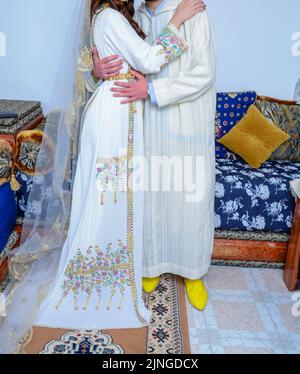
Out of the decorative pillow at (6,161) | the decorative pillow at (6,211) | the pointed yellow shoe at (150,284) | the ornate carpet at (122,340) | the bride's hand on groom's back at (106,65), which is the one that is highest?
the bride's hand on groom's back at (106,65)

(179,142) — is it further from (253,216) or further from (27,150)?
(27,150)

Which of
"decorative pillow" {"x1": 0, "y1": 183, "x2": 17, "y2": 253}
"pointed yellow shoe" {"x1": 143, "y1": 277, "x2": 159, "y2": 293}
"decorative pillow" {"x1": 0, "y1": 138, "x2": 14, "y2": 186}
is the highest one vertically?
"decorative pillow" {"x1": 0, "y1": 138, "x2": 14, "y2": 186}

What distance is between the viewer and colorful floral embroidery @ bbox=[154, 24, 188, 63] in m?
1.51

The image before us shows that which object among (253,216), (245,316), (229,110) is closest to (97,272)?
(245,316)

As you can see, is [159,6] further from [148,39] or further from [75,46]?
[75,46]

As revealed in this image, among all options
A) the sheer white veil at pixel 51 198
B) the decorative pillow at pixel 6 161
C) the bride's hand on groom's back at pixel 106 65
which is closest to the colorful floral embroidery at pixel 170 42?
the bride's hand on groom's back at pixel 106 65

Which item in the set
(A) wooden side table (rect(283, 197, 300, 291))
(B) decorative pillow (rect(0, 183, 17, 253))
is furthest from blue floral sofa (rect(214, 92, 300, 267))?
(B) decorative pillow (rect(0, 183, 17, 253))

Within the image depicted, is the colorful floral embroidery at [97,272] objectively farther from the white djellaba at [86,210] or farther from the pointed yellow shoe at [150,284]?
the pointed yellow shoe at [150,284]

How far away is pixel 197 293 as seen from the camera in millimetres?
1889

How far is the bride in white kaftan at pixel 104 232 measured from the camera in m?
1.62

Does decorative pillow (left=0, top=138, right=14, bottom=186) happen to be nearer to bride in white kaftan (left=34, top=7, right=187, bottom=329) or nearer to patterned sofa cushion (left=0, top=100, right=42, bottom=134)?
patterned sofa cushion (left=0, top=100, right=42, bottom=134)

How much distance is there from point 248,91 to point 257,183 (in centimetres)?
81

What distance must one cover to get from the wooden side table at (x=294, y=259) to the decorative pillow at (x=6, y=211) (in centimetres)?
154

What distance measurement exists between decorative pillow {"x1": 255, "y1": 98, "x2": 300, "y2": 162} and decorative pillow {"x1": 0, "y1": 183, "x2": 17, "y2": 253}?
1715 millimetres
